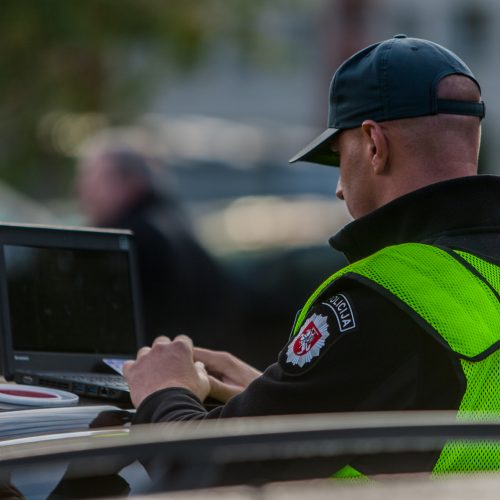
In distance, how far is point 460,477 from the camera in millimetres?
1674

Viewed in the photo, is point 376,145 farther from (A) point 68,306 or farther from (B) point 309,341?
(A) point 68,306

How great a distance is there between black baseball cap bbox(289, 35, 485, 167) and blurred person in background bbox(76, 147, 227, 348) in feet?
12.7

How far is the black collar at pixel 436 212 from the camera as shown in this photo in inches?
103

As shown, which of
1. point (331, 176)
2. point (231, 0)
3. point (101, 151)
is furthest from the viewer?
point (231, 0)

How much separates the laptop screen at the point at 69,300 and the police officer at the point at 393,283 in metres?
0.32

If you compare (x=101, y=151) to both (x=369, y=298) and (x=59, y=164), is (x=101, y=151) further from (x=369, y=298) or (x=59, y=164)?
(x=59, y=164)

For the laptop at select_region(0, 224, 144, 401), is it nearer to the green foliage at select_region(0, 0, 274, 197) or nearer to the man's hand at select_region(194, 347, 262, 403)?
the man's hand at select_region(194, 347, 262, 403)

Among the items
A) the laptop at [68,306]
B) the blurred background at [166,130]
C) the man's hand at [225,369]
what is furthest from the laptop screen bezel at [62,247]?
the blurred background at [166,130]

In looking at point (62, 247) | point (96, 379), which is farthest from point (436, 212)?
point (62, 247)

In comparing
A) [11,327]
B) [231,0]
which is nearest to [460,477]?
[11,327]

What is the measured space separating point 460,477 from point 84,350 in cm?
161

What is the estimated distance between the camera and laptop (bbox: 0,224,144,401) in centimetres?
303

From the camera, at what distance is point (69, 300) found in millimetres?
3148

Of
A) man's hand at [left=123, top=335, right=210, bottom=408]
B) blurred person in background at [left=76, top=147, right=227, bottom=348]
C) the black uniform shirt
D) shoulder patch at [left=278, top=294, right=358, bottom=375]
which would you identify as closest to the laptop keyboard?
man's hand at [left=123, top=335, right=210, bottom=408]
